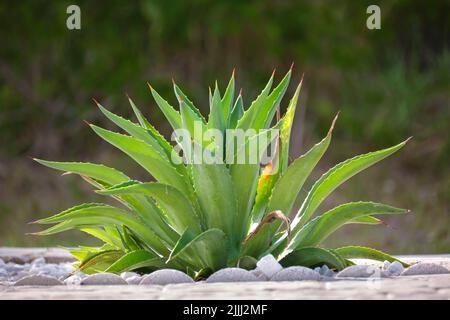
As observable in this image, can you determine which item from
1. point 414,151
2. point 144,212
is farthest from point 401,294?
point 414,151

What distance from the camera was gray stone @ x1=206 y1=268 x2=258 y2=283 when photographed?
261 cm

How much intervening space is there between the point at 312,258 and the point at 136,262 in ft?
1.92

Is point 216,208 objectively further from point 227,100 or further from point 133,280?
point 227,100

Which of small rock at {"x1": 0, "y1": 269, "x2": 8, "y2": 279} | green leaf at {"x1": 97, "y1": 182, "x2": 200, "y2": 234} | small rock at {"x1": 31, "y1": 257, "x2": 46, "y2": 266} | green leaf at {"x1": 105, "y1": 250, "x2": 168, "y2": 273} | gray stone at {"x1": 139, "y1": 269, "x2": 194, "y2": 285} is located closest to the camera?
gray stone at {"x1": 139, "y1": 269, "x2": 194, "y2": 285}

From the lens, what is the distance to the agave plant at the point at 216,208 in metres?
2.88

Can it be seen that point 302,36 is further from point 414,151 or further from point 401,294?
point 401,294

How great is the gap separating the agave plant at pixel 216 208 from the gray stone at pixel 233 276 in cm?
18

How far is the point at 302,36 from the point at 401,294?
606cm

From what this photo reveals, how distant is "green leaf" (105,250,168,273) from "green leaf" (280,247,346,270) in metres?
0.42

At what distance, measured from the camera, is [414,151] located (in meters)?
7.71

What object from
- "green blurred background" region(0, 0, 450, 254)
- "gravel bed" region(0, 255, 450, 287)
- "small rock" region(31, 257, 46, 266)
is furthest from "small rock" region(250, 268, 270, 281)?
"green blurred background" region(0, 0, 450, 254)

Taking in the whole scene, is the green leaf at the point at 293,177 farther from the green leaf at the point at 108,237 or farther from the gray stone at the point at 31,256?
the gray stone at the point at 31,256

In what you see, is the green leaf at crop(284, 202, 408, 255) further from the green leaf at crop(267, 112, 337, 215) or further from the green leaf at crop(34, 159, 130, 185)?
the green leaf at crop(34, 159, 130, 185)

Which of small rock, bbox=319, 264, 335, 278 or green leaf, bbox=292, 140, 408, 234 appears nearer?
small rock, bbox=319, 264, 335, 278
